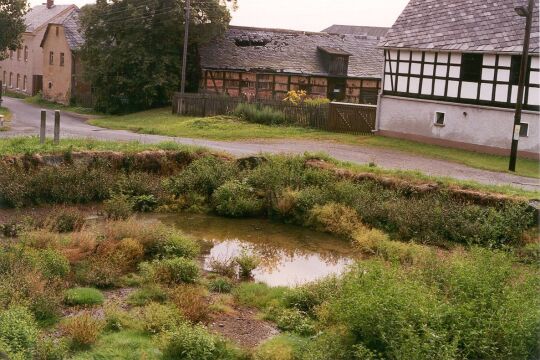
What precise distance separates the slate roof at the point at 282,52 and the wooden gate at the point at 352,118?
12191 millimetres

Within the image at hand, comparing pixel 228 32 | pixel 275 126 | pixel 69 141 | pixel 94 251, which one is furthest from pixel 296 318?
pixel 228 32

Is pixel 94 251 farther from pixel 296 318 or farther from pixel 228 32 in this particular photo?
pixel 228 32

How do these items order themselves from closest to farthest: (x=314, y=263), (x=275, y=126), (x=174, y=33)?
(x=314, y=263), (x=275, y=126), (x=174, y=33)

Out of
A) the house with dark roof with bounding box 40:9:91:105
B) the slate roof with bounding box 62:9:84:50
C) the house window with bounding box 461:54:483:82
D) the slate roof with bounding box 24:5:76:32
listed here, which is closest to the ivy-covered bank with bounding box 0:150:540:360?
the house window with bounding box 461:54:483:82

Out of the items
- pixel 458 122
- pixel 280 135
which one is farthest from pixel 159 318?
pixel 458 122

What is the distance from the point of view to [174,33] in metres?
43.7

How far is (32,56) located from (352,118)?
3719cm

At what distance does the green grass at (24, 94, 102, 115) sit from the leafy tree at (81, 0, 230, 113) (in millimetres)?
2215

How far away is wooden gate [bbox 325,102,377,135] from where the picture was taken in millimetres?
33438

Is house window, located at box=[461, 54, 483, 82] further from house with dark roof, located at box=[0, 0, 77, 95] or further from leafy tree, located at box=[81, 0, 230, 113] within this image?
house with dark roof, located at box=[0, 0, 77, 95]

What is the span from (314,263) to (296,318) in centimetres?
463

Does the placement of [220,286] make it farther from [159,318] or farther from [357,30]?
[357,30]

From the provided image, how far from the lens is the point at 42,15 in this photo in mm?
64875

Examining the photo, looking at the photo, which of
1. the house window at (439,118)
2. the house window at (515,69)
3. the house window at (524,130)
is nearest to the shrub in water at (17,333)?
the house window at (524,130)
